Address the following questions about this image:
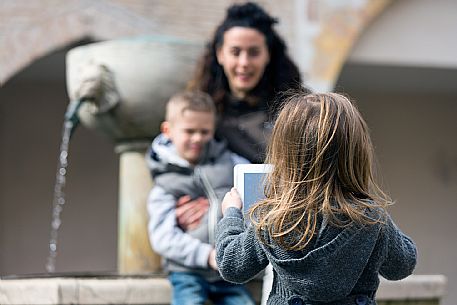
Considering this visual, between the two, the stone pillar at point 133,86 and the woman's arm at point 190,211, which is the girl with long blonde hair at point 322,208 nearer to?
the woman's arm at point 190,211

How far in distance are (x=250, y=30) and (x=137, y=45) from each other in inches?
33.5

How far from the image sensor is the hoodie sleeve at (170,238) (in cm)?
307

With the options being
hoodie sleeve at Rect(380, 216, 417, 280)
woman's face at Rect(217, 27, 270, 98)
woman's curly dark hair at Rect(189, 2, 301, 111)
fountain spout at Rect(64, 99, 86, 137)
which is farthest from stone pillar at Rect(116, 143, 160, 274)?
hoodie sleeve at Rect(380, 216, 417, 280)

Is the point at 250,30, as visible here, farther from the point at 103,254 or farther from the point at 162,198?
the point at 103,254

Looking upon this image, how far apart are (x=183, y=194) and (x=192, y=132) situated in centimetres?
19

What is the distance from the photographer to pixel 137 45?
13.9ft

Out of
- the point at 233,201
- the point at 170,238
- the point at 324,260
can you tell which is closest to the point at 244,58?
the point at 170,238

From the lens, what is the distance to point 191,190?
3.25 metres

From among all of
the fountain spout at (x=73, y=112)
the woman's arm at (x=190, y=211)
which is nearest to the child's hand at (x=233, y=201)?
the woman's arm at (x=190, y=211)

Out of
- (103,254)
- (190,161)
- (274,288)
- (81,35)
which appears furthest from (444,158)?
(274,288)

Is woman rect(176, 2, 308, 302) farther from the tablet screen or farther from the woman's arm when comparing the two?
the tablet screen

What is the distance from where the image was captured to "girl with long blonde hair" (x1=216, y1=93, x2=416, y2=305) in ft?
6.65

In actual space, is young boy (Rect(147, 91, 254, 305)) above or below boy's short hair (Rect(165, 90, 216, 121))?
below

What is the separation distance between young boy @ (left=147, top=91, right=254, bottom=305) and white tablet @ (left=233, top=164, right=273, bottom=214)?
34.0 inches
